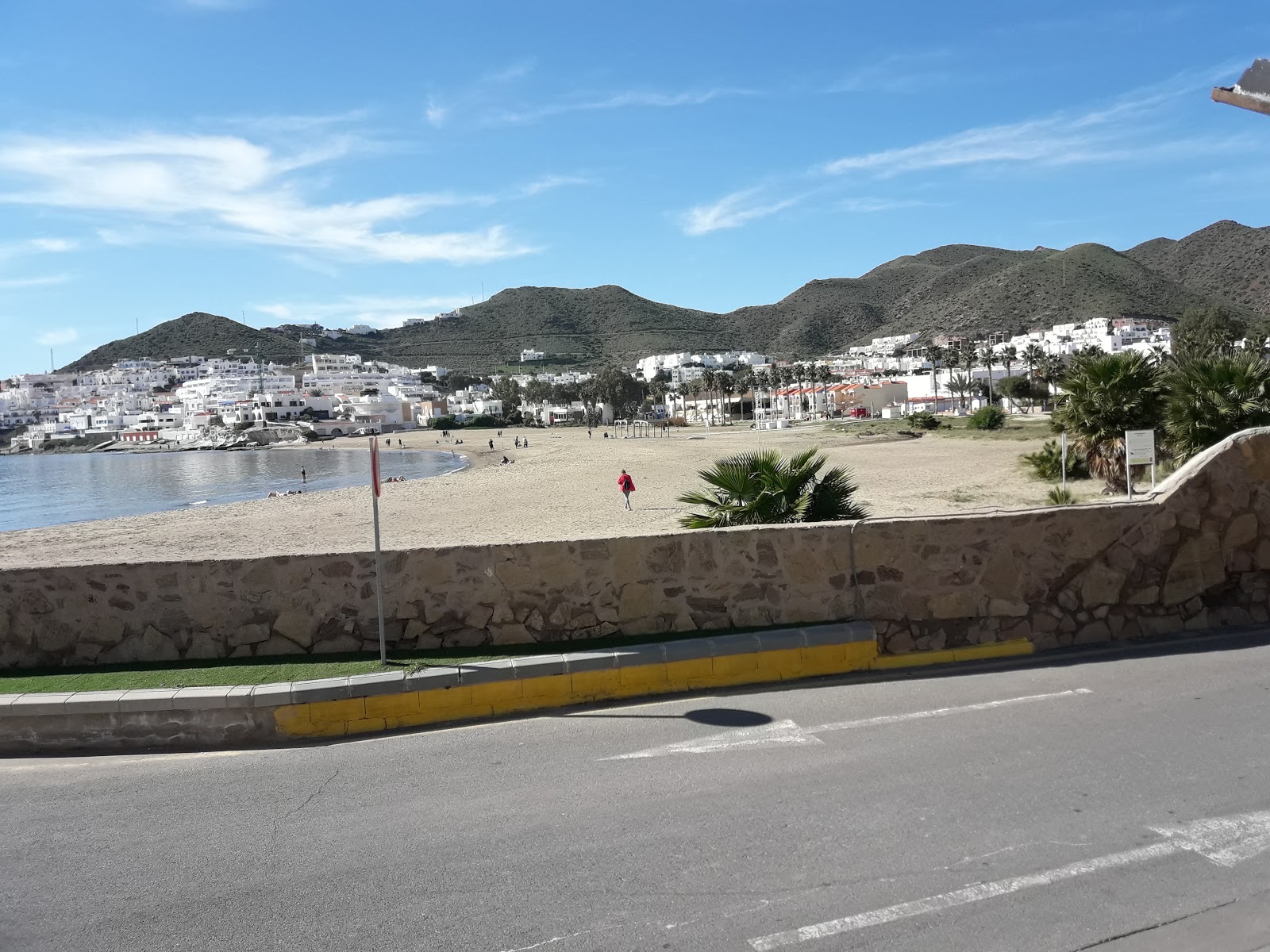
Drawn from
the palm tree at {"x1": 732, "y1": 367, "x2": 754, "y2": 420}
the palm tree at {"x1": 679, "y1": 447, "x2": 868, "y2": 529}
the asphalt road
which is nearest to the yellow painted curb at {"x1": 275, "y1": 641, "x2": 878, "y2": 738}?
the asphalt road

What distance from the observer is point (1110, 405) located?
63.1 ft

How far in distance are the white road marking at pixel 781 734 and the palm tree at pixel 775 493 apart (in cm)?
349

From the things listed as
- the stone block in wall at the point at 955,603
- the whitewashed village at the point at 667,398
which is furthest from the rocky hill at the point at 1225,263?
the stone block in wall at the point at 955,603

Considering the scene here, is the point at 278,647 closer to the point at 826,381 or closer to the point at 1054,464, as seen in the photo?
the point at 1054,464

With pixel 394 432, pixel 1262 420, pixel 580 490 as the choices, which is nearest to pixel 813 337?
pixel 394 432

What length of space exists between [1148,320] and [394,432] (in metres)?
110

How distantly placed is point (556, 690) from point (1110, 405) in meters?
17.0

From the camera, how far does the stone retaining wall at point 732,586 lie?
21.5ft

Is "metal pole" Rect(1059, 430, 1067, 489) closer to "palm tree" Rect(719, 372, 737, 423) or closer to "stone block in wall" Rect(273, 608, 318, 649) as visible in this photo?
"stone block in wall" Rect(273, 608, 318, 649)

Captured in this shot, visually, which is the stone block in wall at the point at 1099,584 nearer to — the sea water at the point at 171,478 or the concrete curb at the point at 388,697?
the concrete curb at the point at 388,697

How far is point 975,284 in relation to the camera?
171 m

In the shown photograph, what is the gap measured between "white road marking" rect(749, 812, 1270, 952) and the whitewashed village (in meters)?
92.1

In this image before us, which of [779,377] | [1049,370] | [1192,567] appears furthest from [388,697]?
[779,377]

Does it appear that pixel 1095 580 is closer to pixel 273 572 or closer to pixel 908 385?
pixel 273 572
